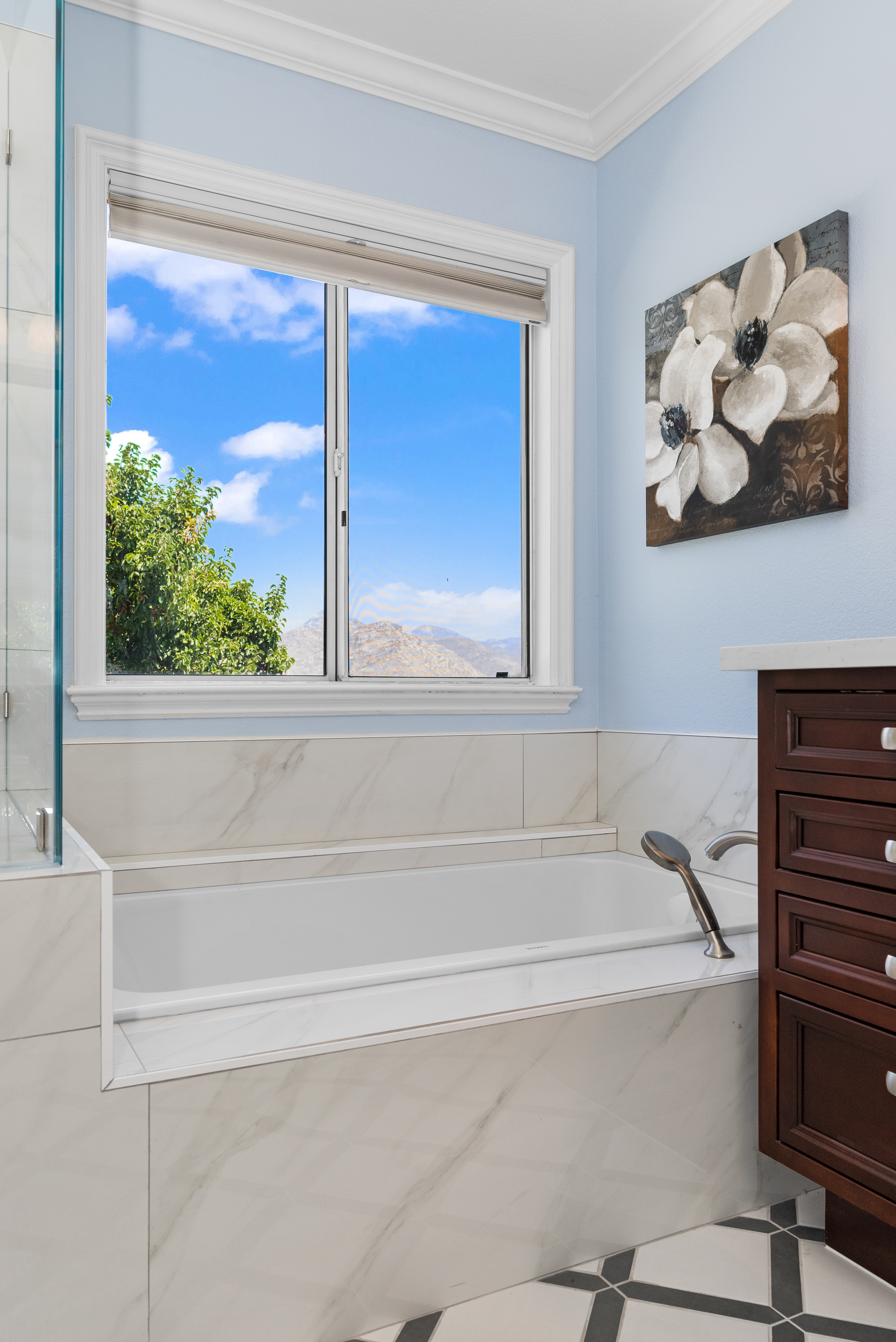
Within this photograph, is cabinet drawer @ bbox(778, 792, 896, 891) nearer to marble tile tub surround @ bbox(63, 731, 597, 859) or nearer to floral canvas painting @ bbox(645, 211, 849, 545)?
floral canvas painting @ bbox(645, 211, 849, 545)

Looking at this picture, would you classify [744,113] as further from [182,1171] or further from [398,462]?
[182,1171]

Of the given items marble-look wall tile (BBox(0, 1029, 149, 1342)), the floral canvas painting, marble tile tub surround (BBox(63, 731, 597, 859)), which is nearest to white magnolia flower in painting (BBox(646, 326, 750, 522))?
the floral canvas painting

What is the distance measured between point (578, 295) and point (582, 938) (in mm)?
1941

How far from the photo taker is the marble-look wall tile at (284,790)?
7.05 ft

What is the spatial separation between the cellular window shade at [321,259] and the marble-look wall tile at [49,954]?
5.59 ft

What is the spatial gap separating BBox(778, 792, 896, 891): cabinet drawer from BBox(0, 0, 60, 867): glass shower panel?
3.68 feet

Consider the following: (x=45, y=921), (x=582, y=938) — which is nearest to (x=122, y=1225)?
(x=45, y=921)

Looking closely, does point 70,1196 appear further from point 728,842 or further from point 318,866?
point 728,842

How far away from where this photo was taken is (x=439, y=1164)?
1.35 m

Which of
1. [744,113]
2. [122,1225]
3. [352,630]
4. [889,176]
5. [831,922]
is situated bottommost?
[122,1225]

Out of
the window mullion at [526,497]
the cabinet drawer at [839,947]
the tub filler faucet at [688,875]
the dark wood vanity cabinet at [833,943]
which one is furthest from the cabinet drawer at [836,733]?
the window mullion at [526,497]

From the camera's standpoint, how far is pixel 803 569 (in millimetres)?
2041

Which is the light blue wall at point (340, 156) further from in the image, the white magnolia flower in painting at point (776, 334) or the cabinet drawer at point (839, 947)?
the cabinet drawer at point (839, 947)

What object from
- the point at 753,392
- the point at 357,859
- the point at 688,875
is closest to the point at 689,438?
the point at 753,392
